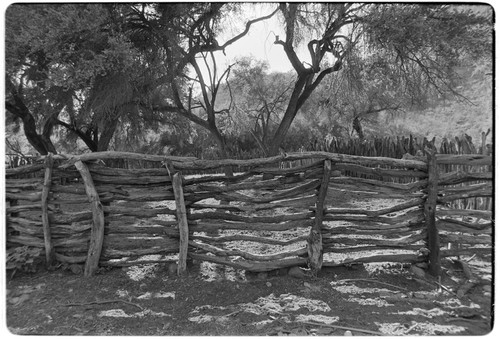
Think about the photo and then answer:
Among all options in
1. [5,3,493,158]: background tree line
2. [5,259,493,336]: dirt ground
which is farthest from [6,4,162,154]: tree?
[5,259,493,336]: dirt ground

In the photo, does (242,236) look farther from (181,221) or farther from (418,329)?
(418,329)

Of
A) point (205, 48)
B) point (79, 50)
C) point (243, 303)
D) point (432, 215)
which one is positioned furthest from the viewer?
point (205, 48)

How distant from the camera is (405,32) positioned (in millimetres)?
4305

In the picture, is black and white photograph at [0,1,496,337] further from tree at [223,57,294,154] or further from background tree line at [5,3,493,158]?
tree at [223,57,294,154]

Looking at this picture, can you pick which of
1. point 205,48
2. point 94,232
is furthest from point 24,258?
point 205,48

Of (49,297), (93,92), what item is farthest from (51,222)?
(93,92)

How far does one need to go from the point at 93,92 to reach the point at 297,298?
471 cm


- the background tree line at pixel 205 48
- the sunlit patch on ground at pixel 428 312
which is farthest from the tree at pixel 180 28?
the sunlit patch on ground at pixel 428 312

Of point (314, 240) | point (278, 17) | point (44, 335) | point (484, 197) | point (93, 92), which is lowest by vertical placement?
point (44, 335)

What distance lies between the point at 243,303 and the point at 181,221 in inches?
34.3

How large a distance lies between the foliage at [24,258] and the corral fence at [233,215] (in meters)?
0.08

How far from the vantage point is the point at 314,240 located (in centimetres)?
288

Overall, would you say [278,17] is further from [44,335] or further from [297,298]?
[44,335]

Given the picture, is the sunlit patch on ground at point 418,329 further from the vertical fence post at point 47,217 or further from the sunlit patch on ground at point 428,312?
the vertical fence post at point 47,217
